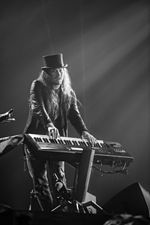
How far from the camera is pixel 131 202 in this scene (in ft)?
13.9

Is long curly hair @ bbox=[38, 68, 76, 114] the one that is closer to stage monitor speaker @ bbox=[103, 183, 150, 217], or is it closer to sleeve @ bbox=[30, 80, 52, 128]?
sleeve @ bbox=[30, 80, 52, 128]

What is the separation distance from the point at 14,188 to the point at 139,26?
7.41 feet

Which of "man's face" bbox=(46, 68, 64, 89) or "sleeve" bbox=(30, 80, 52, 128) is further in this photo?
"man's face" bbox=(46, 68, 64, 89)

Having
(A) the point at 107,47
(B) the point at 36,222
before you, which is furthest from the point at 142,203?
(A) the point at 107,47

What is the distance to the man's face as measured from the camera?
4379 mm

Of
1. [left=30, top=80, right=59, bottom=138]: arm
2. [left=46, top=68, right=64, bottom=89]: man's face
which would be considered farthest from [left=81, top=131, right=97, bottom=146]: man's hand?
[left=46, top=68, right=64, bottom=89]: man's face

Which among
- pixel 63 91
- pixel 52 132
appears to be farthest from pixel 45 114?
A: pixel 63 91

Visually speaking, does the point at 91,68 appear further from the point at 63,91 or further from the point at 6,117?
the point at 6,117

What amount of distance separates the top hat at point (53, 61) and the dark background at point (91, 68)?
7 cm

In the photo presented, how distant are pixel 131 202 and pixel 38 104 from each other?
1.34 meters

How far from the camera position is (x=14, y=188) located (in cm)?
410

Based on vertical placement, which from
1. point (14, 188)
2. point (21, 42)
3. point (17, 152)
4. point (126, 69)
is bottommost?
point (14, 188)

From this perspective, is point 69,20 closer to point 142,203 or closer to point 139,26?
point 139,26

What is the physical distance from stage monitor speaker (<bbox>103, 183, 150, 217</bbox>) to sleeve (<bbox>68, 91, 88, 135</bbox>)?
2.50ft
